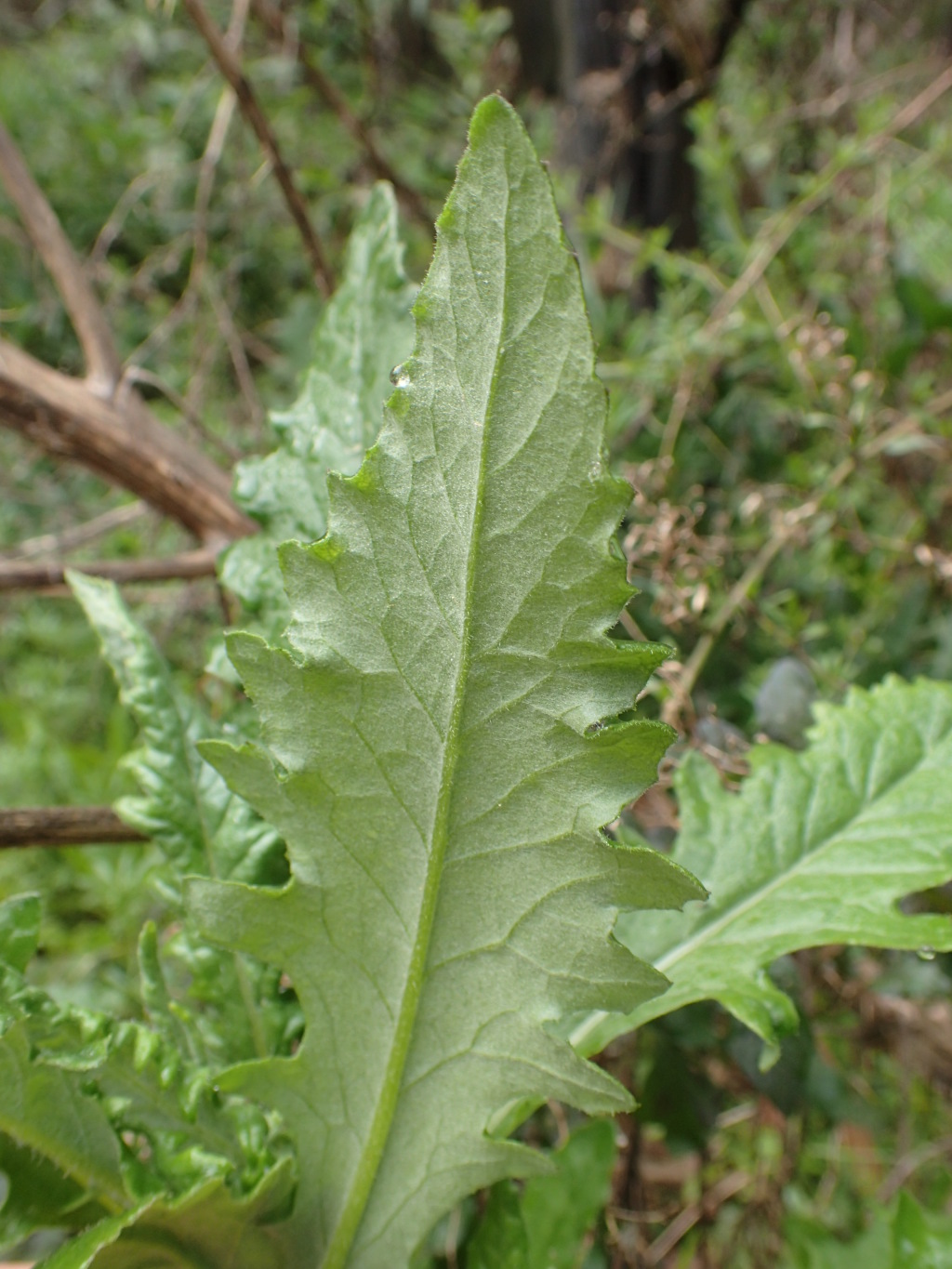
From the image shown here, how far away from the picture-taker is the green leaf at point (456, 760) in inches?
13.2

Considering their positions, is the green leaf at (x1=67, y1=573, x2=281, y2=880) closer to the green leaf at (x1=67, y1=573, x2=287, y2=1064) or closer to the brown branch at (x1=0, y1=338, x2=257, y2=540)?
the green leaf at (x1=67, y1=573, x2=287, y2=1064)

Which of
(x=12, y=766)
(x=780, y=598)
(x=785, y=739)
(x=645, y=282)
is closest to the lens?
(x=785, y=739)

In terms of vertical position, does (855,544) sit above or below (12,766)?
above

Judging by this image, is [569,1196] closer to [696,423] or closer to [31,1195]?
[31,1195]

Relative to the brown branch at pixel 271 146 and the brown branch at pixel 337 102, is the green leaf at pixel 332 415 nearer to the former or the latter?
the brown branch at pixel 271 146

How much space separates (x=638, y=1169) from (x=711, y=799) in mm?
Result: 545

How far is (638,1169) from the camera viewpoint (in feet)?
3.14

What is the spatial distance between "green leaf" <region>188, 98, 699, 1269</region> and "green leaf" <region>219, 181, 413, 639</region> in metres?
0.20

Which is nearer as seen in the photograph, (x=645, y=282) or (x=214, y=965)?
(x=214, y=965)

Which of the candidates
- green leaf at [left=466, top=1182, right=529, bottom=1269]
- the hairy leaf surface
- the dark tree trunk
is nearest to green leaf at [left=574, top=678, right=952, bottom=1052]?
green leaf at [left=466, top=1182, right=529, bottom=1269]

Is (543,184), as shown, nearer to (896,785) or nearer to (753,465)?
(896,785)

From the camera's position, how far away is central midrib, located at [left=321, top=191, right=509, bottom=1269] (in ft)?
1.16

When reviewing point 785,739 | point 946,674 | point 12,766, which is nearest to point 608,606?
point 785,739

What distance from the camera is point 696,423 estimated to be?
1142 millimetres
